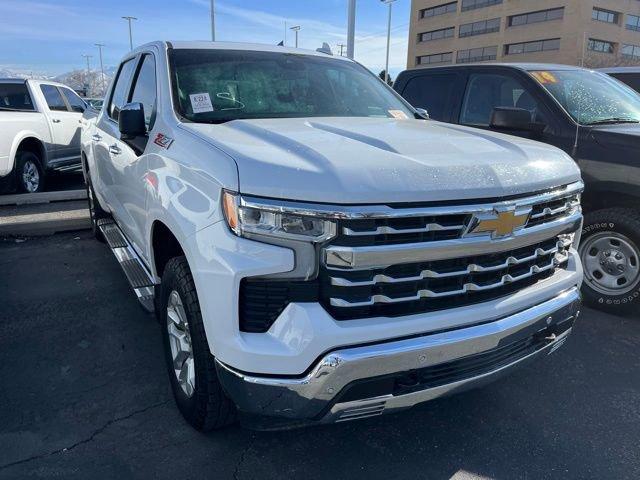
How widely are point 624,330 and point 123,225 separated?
3.99 meters

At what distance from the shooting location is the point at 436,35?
6781 cm

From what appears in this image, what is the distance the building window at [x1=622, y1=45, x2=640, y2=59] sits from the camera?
2138 inches

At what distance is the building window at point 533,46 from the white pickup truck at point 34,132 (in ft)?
178

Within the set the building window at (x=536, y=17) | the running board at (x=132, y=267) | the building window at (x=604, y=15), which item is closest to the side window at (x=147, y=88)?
the running board at (x=132, y=267)

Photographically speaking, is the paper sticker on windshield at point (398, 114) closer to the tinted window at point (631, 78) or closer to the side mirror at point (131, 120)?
the side mirror at point (131, 120)

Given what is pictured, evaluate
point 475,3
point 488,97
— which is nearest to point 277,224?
point 488,97

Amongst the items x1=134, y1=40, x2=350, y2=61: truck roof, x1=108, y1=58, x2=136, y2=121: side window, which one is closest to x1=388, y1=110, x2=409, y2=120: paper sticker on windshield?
x1=134, y1=40, x2=350, y2=61: truck roof

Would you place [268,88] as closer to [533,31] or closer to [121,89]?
[121,89]

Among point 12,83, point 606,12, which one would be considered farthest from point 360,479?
point 606,12

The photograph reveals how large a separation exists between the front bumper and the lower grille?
0.43 feet

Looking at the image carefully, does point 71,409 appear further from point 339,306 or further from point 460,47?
point 460,47

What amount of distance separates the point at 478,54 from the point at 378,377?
6607 centimetres

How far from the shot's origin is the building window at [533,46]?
53453mm

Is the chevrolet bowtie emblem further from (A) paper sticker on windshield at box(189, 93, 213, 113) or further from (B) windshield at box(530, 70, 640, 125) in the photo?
(B) windshield at box(530, 70, 640, 125)
